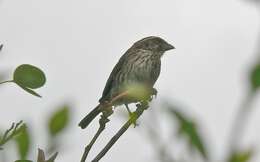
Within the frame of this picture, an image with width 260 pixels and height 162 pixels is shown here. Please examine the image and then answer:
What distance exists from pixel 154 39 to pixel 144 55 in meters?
0.67

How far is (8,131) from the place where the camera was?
1712mm

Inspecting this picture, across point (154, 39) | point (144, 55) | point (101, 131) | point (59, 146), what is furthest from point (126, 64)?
point (59, 146)

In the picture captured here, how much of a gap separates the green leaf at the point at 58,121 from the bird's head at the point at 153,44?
7.68 meters

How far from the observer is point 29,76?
154 cm

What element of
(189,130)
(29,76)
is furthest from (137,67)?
(189,130)

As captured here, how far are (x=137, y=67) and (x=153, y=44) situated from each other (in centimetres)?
98

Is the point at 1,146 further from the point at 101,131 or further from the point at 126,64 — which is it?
the point at 126,64

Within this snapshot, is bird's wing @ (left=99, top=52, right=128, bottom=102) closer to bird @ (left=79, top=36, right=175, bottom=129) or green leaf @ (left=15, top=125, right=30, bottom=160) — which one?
bird @ (left=79, top=36, right=175, bottom=129)

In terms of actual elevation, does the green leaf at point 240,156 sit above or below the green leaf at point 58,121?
above

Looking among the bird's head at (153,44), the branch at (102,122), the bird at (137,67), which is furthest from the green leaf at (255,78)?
the bird's head at (153,44)

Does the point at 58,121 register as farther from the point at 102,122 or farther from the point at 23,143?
the point at 102,122

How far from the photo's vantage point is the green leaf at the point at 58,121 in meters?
1.39

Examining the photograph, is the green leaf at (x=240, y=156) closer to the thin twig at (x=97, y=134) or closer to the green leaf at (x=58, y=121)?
the green leaf at (x=58, y=121)

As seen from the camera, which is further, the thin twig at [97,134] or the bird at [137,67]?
the bird at [137,67]
